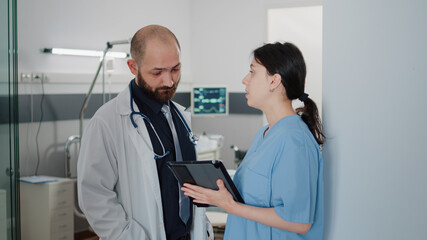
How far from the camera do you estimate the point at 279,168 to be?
3.46 feet

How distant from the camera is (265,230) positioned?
3.67 ft

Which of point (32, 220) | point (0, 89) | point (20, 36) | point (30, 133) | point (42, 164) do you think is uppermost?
point (20, 36)

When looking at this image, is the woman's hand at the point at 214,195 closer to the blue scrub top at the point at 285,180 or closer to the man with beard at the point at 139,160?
the blue scrub top at the point at 285,180

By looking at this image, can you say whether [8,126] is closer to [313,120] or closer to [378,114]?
[313,120]

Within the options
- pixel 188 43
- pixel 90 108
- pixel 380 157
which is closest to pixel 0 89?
pixel 380 157

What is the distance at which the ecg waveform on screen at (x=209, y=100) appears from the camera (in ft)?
14.4

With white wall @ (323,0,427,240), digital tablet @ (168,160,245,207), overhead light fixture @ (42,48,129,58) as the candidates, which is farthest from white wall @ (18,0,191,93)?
white wall @ (323,0,427,240)

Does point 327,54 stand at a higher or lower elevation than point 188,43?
lower

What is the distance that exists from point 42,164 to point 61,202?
1.61 ft

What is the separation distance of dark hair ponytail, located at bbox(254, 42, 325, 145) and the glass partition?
3.45 ft

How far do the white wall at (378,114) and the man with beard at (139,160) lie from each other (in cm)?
53

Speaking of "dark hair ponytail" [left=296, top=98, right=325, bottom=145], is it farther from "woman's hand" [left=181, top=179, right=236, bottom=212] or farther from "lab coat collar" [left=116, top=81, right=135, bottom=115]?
"lab coat collar" [left=116, top=81, right=135, bottom=115]

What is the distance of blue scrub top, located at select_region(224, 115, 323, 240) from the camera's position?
1026 millimetres

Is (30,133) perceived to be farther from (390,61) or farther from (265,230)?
(390,61)
